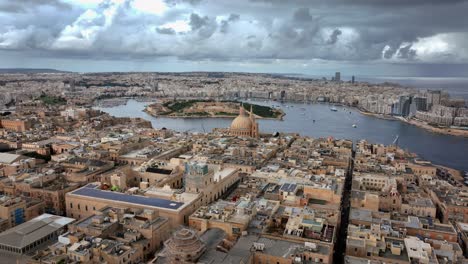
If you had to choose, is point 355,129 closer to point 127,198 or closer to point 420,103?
point 420,103

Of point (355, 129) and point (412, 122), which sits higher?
point (412, 122)

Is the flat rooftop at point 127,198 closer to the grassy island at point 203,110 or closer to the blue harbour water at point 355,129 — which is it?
the blue harbour water at point 355,129

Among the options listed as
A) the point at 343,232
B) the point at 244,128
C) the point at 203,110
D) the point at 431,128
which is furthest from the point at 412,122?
the point at 343,232

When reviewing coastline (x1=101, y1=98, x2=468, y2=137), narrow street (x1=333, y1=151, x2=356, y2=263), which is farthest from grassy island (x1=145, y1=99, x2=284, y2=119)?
narrow street (x1=333, y1=151, x2=356, y2=263)

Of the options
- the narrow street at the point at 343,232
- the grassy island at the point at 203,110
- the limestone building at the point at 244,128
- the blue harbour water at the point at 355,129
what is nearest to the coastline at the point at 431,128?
the blue harbour water at the point at 355,129

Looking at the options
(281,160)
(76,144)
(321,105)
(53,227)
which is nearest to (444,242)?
(281,160)

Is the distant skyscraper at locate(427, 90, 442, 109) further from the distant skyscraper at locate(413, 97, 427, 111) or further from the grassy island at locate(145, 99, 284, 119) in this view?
the grassy island at locate(145, 99, 284, 119)
